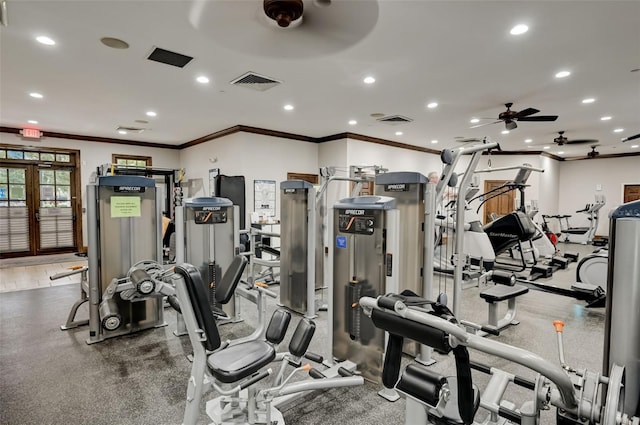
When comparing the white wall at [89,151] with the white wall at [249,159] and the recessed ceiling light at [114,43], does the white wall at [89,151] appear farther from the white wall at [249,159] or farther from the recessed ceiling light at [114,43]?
the recessed ceiling light at [114,43]

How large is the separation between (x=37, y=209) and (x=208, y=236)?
6931 mm

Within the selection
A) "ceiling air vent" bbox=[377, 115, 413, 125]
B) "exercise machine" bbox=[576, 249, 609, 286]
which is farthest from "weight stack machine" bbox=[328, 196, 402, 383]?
"ceiling air vent" bbox=[377, 115, 413, 125]

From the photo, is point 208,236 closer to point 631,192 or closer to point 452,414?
point 452,414

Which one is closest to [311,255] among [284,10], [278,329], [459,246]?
[459,246]

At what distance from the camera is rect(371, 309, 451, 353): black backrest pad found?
1.06 meters

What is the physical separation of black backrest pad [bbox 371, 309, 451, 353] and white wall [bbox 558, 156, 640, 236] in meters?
13.3

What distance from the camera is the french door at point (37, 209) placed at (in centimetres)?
759

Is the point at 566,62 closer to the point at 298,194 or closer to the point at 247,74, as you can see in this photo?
the point at 298,194

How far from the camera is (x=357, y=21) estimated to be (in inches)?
113

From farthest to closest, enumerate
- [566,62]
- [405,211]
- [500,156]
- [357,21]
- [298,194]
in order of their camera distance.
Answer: [500,156], [298,194], [566,62], [405,211], [357,21]

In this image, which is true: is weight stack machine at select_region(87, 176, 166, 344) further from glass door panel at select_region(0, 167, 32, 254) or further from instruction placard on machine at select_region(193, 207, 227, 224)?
glass door panel at select_region(0, 167, 32, 254)

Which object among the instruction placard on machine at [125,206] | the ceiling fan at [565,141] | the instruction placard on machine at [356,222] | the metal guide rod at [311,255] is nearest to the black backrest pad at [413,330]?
the instruction placard on machine at [356,222]

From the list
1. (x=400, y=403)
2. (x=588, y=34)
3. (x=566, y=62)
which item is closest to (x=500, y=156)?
(x=566, y=62)

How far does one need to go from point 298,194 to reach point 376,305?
297 centimetres
